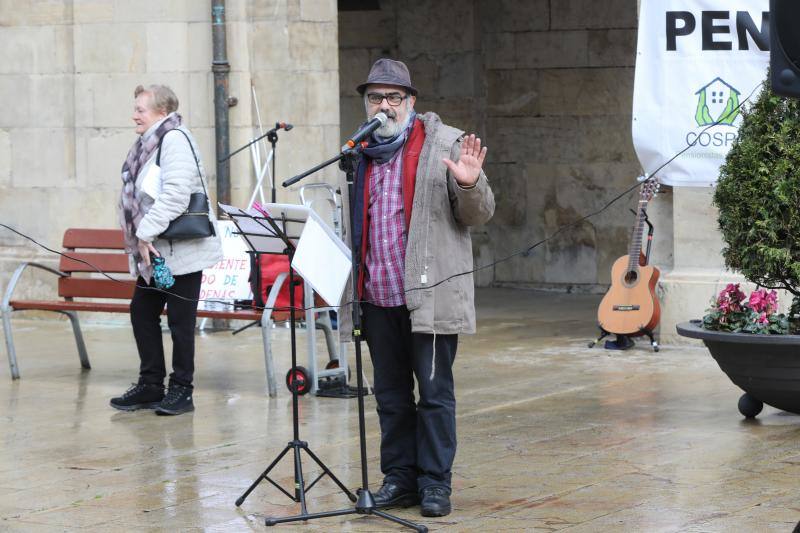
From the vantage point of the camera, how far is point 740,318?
7.82 meters

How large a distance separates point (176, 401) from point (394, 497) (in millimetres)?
2710

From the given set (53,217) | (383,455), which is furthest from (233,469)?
(53,217)

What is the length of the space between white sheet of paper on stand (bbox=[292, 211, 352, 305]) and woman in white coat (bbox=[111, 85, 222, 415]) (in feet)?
8.08

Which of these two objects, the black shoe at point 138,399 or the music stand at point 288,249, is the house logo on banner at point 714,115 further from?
the black shoe at point 138,399

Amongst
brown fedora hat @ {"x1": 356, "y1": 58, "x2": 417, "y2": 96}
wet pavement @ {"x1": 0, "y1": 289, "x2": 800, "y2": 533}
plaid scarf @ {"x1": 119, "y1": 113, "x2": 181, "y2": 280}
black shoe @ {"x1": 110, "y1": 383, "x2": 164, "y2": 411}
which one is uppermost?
brown fedora hat @ {"x1": 356, "y1": 58, "x2": 417, "y2": 96}

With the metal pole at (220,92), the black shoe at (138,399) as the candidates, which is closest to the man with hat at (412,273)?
the black shoe at (138,399)

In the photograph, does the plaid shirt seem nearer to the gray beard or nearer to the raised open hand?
the gray beard

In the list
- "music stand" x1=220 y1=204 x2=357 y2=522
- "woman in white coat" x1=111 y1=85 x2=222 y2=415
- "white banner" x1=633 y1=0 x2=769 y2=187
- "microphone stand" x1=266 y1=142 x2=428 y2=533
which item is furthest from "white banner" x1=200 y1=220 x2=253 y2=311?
"microphone stand" x1=266 y1=142 x2=428 y2=533

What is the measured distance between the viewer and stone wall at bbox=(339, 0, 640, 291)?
14.8 metres

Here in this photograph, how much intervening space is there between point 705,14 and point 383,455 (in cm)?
467

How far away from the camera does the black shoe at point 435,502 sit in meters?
6.16

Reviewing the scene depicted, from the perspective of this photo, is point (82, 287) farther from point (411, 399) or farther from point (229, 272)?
point (411, 399)

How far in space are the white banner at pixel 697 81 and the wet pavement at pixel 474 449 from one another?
55.3 inches

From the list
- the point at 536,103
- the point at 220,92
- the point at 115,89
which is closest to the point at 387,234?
the point at 220,92
